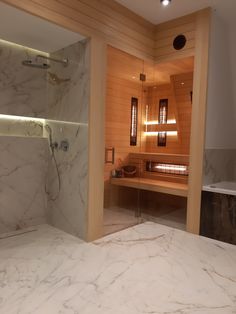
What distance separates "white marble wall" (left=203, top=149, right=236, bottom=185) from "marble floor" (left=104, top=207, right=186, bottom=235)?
0.84 m

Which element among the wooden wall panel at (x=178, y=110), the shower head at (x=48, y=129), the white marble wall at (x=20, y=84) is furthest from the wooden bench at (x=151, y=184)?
the white marble wall at (x=20, y=84)

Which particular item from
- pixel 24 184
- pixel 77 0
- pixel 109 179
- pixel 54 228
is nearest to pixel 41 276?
pixel 54 228

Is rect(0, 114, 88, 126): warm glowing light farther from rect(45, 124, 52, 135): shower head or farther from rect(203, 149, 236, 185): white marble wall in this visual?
rect(203, 149, 236, 185): white marble wall

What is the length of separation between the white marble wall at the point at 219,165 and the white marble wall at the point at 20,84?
2.38 m

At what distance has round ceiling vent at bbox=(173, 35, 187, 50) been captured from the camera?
3402mm

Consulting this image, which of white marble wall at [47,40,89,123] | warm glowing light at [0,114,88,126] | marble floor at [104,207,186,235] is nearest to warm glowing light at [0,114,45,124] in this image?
warm glowing light at [0,114,88,126]

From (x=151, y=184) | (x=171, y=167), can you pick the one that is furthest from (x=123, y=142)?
(x=171, y=167)

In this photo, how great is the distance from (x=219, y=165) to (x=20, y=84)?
297 centimetres

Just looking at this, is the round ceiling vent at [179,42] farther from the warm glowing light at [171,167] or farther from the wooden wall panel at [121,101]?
the warm glowing light at [171,167]

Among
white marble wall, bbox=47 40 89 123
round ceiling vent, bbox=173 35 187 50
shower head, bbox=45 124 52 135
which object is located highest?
round ceiling vent, bbox=173 35 187 50

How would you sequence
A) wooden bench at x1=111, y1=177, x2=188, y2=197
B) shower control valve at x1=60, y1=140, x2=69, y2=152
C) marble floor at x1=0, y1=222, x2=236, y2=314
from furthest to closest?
wooden bench at x1=111, y1=177, x2=188, y2=197, shower control valve at x1=60, y1=140, x2=69, y2=152, marble floor at x1=0, y1=222, x2=236, y2=314

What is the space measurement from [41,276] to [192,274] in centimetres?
138

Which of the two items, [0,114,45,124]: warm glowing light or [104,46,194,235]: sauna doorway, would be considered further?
[104,46,194,235]: sauna doorway

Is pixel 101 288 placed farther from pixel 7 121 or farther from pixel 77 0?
pixel 77 0
